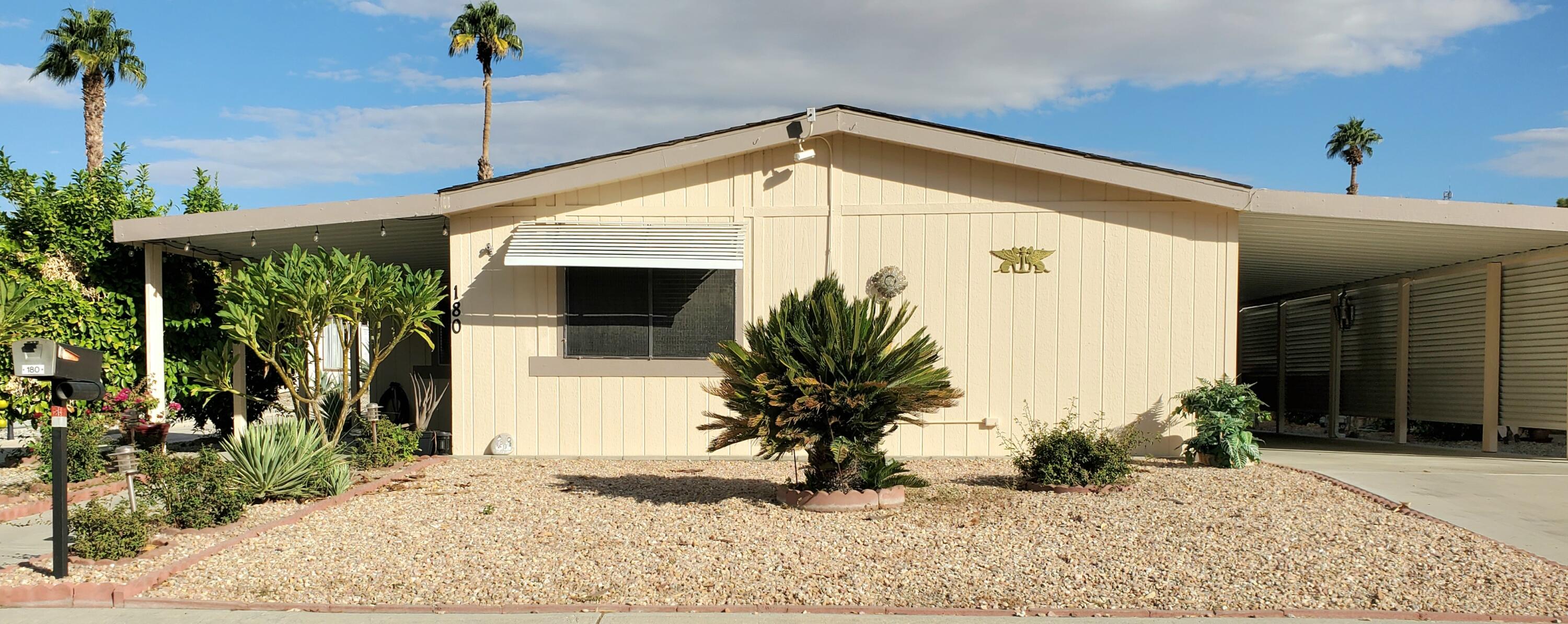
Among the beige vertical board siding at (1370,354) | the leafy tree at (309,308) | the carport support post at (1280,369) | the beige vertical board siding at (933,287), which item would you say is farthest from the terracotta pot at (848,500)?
the carport support post at (1280,369)

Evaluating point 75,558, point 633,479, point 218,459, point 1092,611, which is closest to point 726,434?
point 633,479

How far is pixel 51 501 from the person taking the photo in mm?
7742

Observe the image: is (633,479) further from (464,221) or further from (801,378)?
(464,221)

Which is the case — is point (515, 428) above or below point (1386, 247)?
below

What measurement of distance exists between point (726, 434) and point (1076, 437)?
277 centimetres

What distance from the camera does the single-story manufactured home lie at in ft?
31.7

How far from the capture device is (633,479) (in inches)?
337

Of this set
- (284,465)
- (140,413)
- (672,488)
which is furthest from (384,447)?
(672,488)

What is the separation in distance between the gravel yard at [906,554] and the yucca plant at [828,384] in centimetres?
50

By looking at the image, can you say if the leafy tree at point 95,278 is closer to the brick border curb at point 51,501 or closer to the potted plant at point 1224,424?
the brick border curb at point 51,501

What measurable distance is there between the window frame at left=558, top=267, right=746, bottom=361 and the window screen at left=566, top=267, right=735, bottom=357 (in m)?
0.01

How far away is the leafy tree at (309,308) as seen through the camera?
8.44 meters

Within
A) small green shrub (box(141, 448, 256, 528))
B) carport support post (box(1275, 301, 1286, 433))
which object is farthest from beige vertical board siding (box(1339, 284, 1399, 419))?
small green shrub (box(141, 448, 256, 528))

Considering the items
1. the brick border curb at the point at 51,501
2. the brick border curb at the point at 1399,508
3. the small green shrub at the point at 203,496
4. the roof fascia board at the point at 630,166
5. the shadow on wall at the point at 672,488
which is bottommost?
the brick border curb at the point at 51,501
